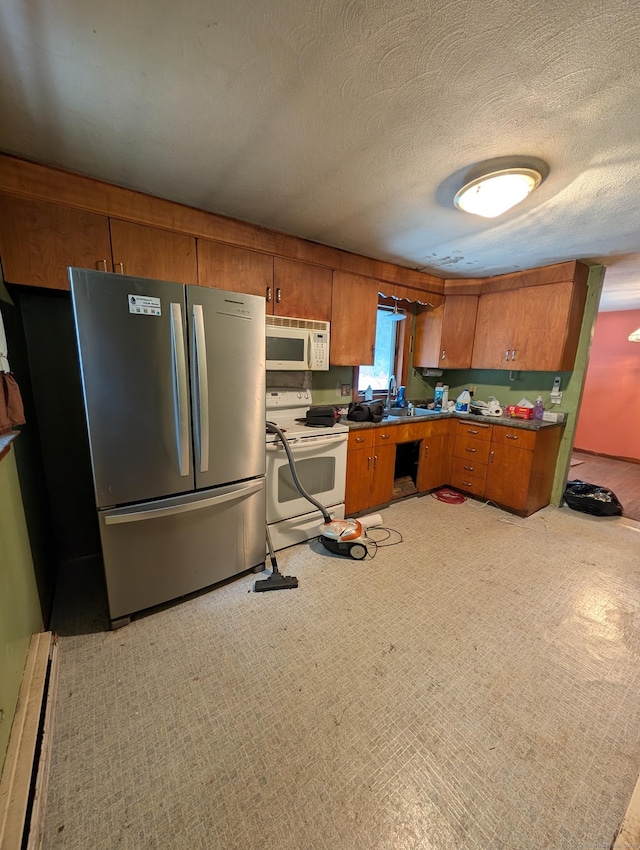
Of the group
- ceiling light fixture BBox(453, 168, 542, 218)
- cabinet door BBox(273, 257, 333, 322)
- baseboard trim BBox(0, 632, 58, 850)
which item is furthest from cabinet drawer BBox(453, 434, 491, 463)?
baseboard trim BBox(0, 632, 58, 850)

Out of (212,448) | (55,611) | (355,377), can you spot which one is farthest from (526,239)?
(55,611)

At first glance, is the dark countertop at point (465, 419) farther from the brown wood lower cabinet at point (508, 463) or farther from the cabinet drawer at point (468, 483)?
the cabinet drawer at point (468, 483)

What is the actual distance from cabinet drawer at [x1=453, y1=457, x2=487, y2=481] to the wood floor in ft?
4.71

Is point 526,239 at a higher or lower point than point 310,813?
higher

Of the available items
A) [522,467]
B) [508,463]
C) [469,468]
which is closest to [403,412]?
[469,468]

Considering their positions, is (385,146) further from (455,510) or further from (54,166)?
(455,510)

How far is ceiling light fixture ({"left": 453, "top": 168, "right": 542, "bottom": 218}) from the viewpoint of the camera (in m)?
1.54

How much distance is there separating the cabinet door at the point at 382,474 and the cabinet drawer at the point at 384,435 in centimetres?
4

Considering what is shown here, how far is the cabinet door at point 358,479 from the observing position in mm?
2871

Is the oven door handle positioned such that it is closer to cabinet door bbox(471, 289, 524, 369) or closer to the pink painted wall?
cabinet door bbox(471, 289, 524, 369)

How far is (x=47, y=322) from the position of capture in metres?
2.03

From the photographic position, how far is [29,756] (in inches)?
42.4

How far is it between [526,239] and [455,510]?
2.42 meters

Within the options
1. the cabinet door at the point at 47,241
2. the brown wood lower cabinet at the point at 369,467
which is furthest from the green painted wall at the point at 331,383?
the cabinet door at the point at 47,241
